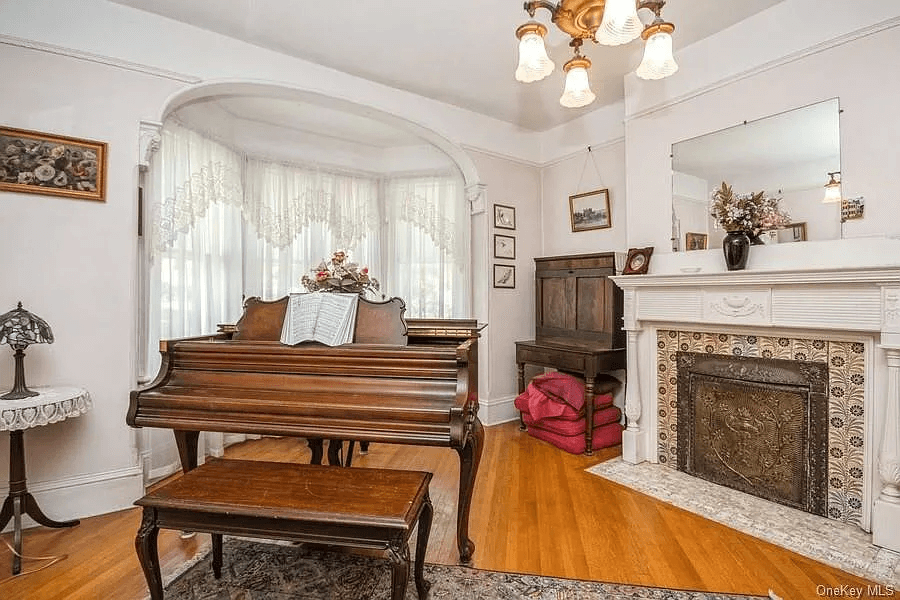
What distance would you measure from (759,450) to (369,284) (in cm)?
257

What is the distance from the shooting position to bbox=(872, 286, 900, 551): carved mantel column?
200cm

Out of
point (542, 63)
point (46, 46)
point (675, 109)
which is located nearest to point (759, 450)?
point (675, 109)

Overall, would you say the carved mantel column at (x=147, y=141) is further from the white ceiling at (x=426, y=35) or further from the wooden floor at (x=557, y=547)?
the wooden floor at (x=557, y=547)

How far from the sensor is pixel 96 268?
247 cm

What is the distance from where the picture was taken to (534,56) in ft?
5.96

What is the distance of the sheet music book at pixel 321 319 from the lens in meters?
2.08

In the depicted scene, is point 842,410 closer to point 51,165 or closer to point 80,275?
point 80,275

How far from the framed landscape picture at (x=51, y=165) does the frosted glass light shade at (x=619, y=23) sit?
275 centimetres

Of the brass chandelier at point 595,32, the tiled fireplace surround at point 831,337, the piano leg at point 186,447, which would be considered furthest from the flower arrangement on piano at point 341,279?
the tiled fireplace surround at point 831,337

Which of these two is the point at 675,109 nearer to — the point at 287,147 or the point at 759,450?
the point at 759,450

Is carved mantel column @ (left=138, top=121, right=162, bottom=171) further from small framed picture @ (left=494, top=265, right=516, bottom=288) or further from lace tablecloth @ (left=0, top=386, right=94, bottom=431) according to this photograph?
small framed picture @ (left=494, top=265, right=516, bottom=288)

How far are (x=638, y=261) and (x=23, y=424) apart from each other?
3.67 metres

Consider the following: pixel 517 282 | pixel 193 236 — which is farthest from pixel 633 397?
pixel 193 236

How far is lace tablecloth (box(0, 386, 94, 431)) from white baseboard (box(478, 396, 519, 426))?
2.92 m
